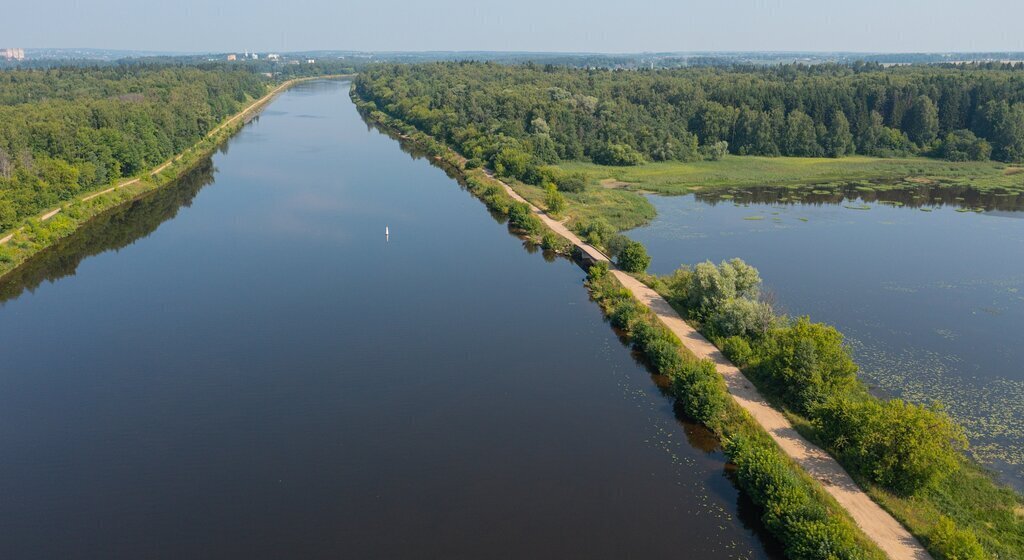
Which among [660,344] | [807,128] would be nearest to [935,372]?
[660,344]

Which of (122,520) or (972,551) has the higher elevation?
(972,551)

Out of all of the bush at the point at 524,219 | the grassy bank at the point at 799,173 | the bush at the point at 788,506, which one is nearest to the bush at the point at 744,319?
the bush at the point at 788,506

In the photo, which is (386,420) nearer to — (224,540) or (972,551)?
(224,540)

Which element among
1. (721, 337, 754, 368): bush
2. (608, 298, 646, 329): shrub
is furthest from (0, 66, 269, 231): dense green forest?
(721, 337, 754, 368): bush

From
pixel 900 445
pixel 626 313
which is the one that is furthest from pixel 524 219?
pixel 900 445

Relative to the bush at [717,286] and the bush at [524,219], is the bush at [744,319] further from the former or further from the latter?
the bush at [524,219]

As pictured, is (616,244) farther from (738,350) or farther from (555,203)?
(738,350)

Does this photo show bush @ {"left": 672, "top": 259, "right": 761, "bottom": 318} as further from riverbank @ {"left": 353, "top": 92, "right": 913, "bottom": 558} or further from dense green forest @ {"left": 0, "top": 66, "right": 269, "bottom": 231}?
dense green forest @ {"left": 0, "top": 66, "right": 269, "bottom": 231}
